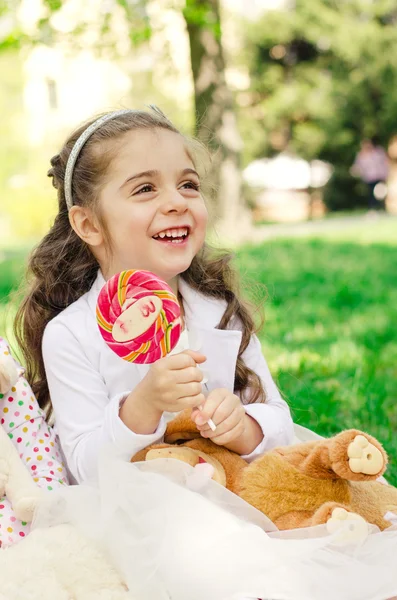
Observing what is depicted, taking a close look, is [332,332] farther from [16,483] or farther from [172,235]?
[16,483]

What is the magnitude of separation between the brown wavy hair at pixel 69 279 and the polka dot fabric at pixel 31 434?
0.23 meters

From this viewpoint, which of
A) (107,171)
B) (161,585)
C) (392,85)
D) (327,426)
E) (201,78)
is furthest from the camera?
(392,85)

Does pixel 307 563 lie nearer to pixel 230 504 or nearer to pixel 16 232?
pixel 230 504

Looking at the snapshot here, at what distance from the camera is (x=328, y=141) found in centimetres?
2280

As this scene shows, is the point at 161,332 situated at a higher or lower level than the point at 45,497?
higher

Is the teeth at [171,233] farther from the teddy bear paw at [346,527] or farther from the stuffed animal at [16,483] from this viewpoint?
the teddy bear paw at [346,527]

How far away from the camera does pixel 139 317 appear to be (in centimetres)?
194

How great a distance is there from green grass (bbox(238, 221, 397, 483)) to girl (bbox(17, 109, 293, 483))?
82 centimetres

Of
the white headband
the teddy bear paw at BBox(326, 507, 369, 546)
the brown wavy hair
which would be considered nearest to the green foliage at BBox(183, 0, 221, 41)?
the brown wavy hair

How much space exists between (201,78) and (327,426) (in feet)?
27.4

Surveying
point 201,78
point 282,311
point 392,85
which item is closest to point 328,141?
point 392,85

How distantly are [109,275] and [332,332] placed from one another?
295 centimetres

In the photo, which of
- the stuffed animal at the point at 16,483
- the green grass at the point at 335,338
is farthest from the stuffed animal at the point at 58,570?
the green grass at the point at 335,338

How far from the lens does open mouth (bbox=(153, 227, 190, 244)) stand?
2.30 meters
